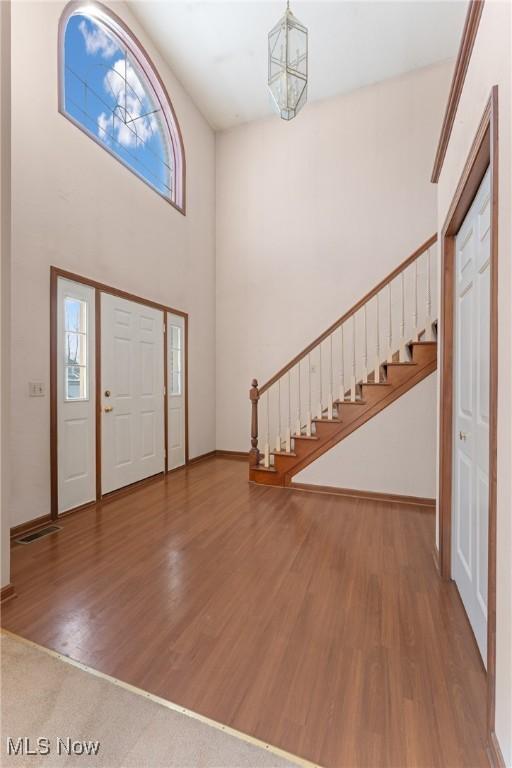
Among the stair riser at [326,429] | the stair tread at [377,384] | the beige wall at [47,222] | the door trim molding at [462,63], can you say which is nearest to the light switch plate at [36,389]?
the beige wall at [47,222]

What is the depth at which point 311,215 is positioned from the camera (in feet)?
17.1

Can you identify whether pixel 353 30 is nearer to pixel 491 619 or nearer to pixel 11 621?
pixel 491 619

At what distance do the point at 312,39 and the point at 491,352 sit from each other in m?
5.13

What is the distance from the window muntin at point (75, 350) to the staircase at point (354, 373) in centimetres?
186

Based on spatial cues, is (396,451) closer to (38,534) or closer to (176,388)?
(176,388)

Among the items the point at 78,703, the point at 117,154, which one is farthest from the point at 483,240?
the point at 117,154

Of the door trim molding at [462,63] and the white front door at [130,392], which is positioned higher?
the door trim molding at [462,63]

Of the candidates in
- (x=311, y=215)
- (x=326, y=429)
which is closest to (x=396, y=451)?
(x=326, y=429)

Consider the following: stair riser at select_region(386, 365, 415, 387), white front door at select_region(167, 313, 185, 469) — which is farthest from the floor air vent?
stair riser at select_region(386, 365, 415, 387)

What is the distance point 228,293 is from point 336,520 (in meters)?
3.97

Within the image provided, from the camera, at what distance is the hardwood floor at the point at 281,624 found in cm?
124

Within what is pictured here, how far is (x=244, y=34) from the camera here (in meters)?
4.20

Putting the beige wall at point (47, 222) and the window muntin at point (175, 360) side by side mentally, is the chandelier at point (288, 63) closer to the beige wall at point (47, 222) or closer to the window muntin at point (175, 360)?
the beige wall at point (47, 222)

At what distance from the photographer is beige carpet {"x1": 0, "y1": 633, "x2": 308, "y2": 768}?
113 cm
